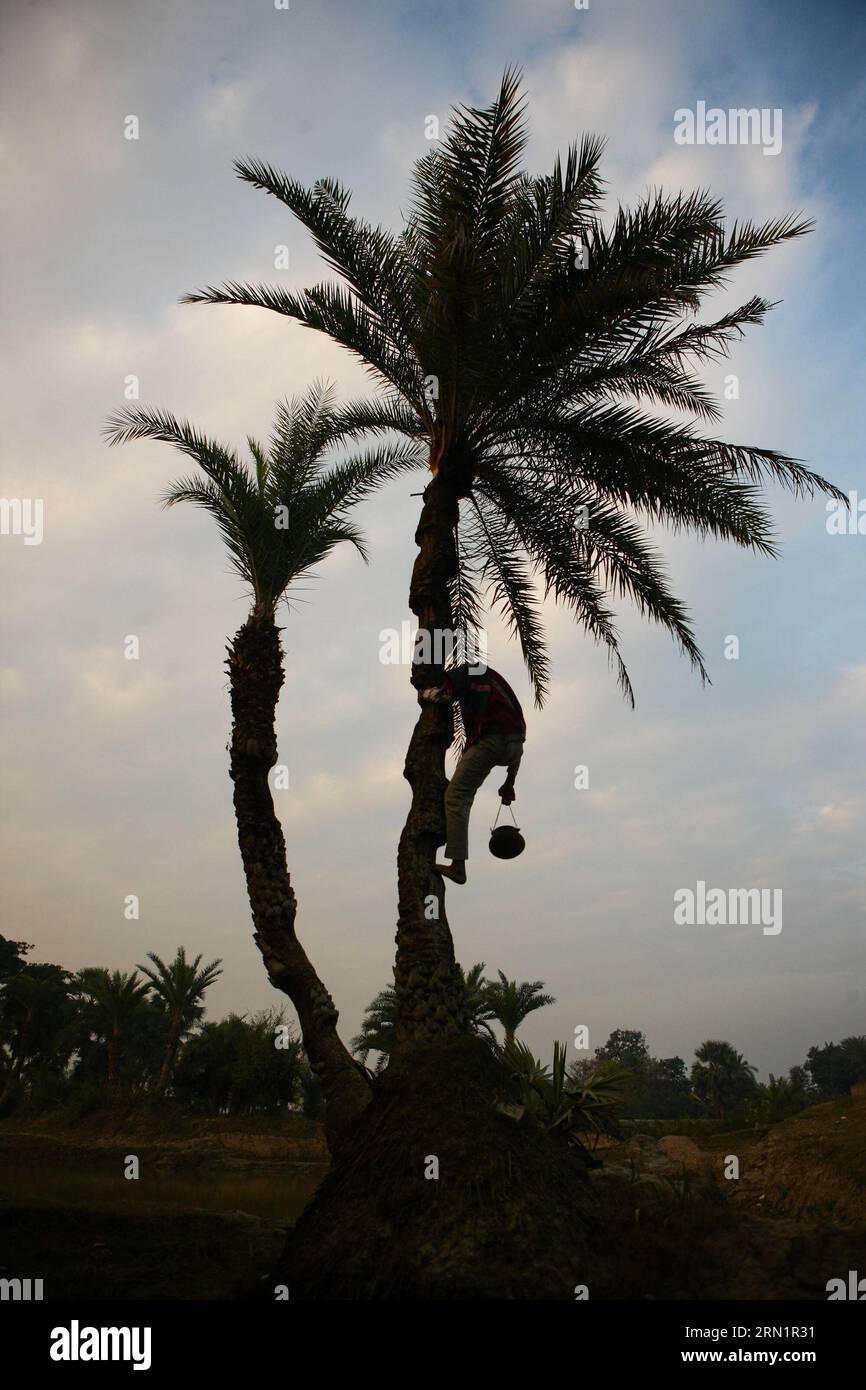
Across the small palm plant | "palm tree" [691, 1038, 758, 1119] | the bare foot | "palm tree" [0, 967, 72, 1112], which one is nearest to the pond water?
the small palm plant

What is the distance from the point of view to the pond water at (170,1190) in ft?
30.9

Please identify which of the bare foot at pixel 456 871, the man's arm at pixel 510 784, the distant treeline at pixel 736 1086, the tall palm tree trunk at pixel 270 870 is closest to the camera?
the bare foot at pixel 456 871

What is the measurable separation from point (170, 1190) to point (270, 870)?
5.43m

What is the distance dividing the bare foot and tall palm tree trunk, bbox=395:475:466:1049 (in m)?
0.18

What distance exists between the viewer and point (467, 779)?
25.1 feet

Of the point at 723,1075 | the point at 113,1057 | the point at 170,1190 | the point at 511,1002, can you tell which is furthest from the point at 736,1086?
the point at 170,1190

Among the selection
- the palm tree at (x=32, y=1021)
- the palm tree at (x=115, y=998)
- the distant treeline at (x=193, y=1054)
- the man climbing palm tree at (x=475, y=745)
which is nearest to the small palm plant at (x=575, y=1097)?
the man climbing palm tree at (x=475, y=745)

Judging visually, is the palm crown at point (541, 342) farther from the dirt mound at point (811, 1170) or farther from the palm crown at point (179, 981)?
the palm crown at point (179, 981)

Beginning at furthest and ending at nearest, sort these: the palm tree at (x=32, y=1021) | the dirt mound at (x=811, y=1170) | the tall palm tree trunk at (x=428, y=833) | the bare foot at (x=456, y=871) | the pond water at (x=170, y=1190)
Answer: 1. the palm tree at (x=32, y=1021)
2. the pond water at (x=170, y=1190)
3. the dirt mound at (x=811, y=1170)
4. the bare foot at (x=456, y=871)
5. the tall palm tree trunk at (x=428, y=833)

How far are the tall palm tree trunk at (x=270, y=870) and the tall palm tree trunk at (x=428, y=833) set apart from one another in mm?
2102
